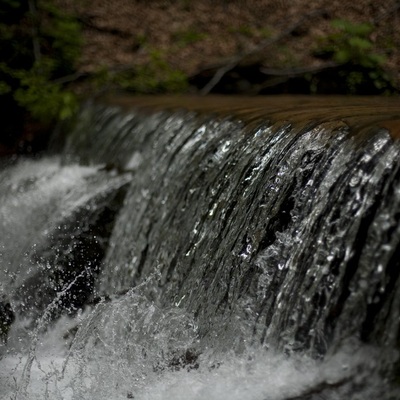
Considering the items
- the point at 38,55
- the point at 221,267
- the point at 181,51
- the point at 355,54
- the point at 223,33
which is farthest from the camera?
the point at 223,33

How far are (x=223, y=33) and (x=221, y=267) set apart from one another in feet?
17.3

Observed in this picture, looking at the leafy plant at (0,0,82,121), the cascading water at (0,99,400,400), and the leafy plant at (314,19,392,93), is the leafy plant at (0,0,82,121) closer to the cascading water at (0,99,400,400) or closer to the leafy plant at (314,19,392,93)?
the cascading water at (0,99,400,400)

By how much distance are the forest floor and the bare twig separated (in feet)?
0.04

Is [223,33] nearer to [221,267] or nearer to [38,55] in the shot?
[38,55]

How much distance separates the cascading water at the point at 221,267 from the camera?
2.17 metres

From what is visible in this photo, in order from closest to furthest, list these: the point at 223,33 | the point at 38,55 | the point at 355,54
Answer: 1. the point at 355,54
2. the point at 38,55
3. the point at 223,33

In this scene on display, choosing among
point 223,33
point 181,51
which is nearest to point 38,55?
point 181,51

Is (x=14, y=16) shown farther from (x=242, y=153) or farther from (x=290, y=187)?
(x=290, y=187)

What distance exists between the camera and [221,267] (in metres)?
2.97

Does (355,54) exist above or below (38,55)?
above

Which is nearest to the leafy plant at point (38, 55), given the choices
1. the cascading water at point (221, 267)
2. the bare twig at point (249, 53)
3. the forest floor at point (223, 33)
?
the forest floor at point (223, 33)

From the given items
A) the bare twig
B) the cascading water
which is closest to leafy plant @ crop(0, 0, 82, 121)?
the bare twig

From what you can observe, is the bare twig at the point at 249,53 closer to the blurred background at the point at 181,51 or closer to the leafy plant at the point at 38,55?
the blurred background at the point at 181,51

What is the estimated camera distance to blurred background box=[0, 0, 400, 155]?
6.11 meters
